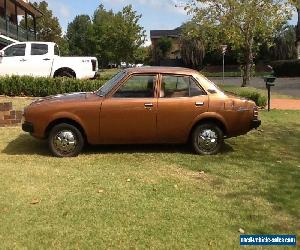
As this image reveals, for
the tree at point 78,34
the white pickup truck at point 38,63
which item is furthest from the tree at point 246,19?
the tree at point 78,34

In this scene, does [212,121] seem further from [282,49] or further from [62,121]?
[282,49]

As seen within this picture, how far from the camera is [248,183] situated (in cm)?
674

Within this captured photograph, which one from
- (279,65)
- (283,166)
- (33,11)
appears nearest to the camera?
(283,166)

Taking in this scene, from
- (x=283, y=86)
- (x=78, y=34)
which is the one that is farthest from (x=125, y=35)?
(x=78, y=34)

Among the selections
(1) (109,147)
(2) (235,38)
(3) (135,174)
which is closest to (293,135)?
(1) (109,147)

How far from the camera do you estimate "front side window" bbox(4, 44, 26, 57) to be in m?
17.9

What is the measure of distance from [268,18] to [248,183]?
19.4 m

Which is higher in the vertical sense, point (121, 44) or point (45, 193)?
point (121, 44)

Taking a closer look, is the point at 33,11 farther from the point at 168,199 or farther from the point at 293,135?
the point at 168,199

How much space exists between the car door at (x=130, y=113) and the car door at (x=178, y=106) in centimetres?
13

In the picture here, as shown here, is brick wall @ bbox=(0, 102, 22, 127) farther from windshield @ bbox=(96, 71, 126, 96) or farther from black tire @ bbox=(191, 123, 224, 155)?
black tire @ bbox=(191, 123, 224, 155)

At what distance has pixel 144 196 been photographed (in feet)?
19.8

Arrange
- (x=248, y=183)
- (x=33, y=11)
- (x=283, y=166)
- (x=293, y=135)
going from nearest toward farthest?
1. (x=248, y=183)
2. (x=283, y=166)
3. (x=293, y=135)
4. (x=33, y=11)

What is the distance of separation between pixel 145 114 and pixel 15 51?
11.2 metres
